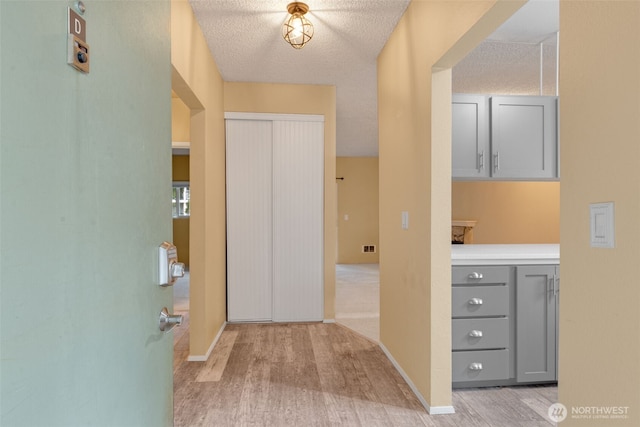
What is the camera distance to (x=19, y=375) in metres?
0.46

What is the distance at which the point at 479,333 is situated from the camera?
7.29ft

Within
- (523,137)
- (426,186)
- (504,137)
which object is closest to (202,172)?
(426,186)

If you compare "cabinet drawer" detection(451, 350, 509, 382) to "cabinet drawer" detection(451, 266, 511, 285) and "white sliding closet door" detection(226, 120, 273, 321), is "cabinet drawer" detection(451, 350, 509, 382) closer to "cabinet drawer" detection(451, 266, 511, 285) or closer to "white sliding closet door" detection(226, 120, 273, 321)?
"cabinet drawer" detection(451, 266, 511, 285)

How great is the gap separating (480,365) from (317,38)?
2.61m

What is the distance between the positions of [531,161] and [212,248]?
2623 mm

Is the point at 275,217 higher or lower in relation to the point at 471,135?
lower

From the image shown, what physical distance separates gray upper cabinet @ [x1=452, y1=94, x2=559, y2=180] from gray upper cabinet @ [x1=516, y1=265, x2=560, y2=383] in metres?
0.70

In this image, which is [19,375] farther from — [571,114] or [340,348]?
[340,348]

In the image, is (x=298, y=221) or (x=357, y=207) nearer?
(x=298, y=221)

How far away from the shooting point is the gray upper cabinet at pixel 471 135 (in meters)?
2.40

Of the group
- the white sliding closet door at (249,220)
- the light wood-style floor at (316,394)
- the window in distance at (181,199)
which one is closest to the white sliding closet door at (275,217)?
the white sliding closet door at (249,220)

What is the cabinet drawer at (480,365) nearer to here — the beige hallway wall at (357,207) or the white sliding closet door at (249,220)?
the white sliding closet door at (249,220)

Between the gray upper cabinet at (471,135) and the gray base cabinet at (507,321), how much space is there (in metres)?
0.71

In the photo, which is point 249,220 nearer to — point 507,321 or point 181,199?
point 507,321
